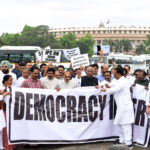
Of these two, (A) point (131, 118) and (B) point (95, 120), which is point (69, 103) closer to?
(B) point (95, 120)

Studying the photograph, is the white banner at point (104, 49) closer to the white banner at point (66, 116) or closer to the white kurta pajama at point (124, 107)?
the white banner at point (66, 116)

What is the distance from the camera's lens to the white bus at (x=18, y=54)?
31.2 metres

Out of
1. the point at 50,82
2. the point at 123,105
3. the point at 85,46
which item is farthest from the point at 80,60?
the point at 85,46

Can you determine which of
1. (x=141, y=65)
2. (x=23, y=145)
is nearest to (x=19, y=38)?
(x=141, y=65)

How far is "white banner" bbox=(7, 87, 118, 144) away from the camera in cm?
620

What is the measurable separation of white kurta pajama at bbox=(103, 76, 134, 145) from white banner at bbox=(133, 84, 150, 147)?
1.16 feet

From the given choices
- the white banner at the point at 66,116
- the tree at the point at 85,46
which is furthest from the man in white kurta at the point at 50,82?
the tree at the point at 85,46

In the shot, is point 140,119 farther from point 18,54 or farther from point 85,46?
point 85,46

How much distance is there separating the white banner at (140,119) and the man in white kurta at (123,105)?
1.15 ft

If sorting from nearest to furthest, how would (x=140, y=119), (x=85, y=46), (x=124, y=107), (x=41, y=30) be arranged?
(x=124, y=107) < (x=140, y=119) < (x=41, y=30) < (x=85, y=46)


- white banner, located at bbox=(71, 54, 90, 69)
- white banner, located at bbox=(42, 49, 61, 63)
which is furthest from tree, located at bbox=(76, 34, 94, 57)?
white banner, located at bbox=(71, 54, 90, 69)

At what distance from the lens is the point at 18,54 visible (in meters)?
31.8

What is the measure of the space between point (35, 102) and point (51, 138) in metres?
0.77

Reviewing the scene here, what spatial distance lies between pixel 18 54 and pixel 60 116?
26060 millimetres
